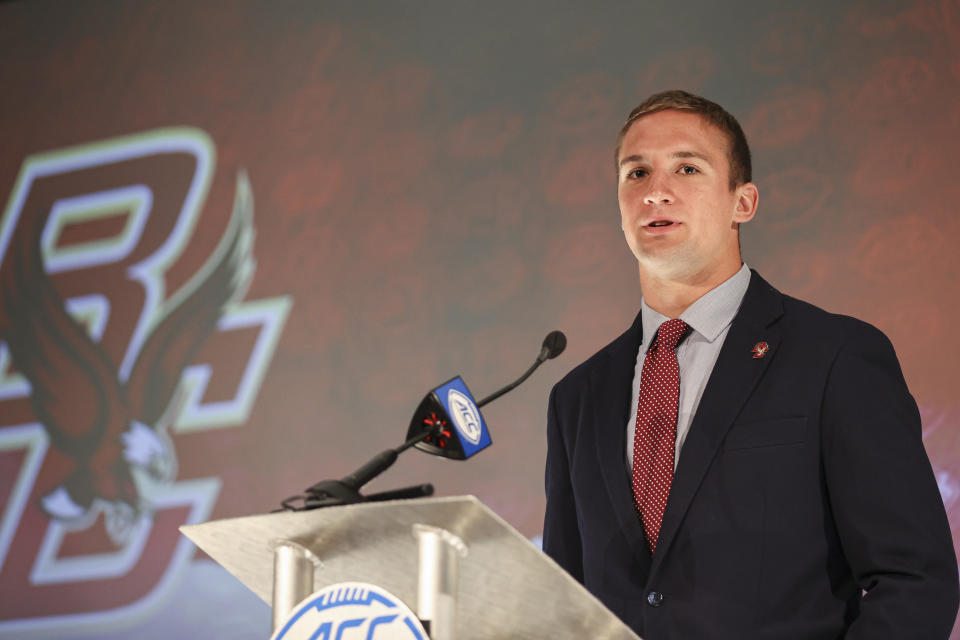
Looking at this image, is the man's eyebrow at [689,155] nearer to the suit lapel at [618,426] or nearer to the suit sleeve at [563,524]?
the suit lapel at [618,426]

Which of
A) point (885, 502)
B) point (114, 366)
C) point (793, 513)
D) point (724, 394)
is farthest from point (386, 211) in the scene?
point (885, 502)

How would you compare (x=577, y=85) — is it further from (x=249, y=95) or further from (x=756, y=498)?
(x=756, y=498)

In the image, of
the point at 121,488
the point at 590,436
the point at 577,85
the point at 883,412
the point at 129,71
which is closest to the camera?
the point at 883,412

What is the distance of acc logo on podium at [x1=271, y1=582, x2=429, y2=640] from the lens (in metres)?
1.06

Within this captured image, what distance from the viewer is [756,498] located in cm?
164

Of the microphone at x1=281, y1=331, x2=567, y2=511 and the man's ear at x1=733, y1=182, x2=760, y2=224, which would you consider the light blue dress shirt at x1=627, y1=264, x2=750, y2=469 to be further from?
the microphone at x1=281, y1=331, x2=567, y2=511

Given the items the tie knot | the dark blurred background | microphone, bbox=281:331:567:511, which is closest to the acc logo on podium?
microphone, bbox=281:331:567:511

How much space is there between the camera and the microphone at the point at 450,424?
1.41 meters

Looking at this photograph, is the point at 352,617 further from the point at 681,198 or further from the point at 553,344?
the point at 681,198

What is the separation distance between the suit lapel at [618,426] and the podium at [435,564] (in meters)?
0.62

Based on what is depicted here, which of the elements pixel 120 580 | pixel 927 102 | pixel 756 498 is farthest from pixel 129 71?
pixel 756 498

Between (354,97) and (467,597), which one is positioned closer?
(467,597)

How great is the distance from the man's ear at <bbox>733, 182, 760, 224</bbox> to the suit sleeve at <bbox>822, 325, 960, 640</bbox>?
0.38 meters

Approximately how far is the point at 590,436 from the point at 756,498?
1.24 feet
